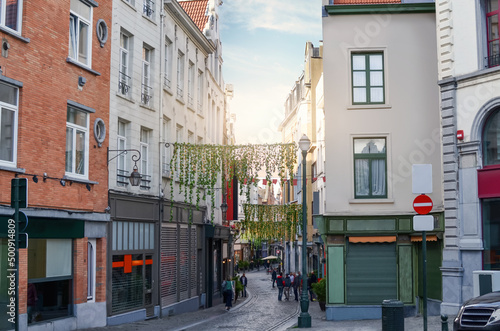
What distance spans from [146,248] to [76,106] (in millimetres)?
7201

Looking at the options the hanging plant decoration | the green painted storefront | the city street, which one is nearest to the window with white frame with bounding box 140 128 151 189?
the hanging plant decoration

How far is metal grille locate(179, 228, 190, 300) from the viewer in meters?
29.3

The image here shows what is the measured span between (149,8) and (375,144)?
10199 millimetres

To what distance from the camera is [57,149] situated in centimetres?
1844

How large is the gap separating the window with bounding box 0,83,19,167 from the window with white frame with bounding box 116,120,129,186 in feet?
20.2

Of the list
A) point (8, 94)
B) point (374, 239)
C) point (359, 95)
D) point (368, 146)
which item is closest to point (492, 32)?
point (359, 95)

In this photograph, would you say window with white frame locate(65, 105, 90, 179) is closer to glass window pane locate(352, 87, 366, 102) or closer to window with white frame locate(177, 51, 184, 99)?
glass window pane locate(352, 87, 366, 102)

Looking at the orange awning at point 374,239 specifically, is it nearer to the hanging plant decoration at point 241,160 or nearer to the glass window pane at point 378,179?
the glass window pane at point 378,179

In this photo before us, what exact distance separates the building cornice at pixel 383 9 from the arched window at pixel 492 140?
573 cm

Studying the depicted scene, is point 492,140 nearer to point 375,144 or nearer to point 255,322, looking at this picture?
point 375,144

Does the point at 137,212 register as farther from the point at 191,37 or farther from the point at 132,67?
the point at 191,37

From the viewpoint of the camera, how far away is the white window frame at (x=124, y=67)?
77.5ft

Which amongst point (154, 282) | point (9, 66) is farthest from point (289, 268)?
point (9, 66)

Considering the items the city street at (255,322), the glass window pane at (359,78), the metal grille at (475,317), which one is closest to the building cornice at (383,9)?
the glass window pane at (359,78)
